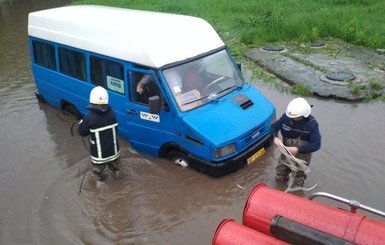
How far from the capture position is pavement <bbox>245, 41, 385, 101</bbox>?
976 cm

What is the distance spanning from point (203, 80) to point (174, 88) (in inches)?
25.1

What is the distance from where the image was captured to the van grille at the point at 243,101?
6.85m

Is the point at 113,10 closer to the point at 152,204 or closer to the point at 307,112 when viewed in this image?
the point at 152,204

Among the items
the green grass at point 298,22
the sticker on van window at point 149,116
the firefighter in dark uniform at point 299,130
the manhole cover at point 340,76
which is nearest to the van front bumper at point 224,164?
the firefighter in dark uniform at point 299,130

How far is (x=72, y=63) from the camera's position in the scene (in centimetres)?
856

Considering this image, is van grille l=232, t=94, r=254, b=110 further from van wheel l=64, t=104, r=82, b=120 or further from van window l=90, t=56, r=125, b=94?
van wheel l=64, t=104, r=82, b=120

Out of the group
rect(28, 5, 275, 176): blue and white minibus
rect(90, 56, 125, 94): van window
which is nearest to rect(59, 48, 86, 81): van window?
Result: rect(28, 5, 275, 176): blue and white minibus

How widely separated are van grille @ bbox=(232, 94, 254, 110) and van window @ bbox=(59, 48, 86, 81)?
11.3 ft

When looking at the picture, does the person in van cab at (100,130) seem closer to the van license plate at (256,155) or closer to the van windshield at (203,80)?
the van windshield at (203,80)

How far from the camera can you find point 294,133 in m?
5.77

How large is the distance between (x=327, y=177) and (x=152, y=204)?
3168 mm

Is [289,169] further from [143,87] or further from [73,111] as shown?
[73,111]

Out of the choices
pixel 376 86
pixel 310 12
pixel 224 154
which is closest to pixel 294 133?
pixel 224 154

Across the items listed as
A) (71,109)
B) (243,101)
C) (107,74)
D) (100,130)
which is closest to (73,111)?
(71,109)
